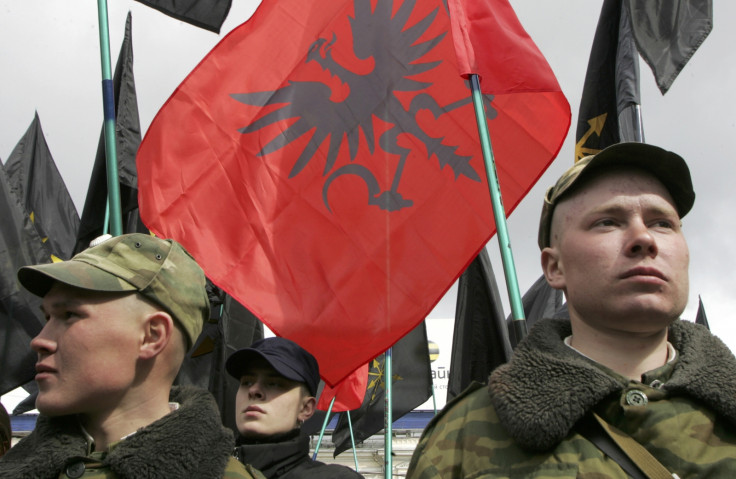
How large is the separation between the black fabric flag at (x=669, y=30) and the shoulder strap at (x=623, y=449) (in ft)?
9.67

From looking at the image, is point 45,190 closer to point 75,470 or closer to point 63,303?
point 63,303

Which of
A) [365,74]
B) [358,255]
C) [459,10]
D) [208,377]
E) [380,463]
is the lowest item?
[380,463]

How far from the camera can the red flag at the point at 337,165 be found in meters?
4.12

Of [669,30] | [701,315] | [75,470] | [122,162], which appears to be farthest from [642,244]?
[701,315]

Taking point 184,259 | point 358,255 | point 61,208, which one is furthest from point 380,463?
point 184,259

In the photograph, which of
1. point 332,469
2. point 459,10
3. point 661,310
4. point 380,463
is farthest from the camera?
point 380,463

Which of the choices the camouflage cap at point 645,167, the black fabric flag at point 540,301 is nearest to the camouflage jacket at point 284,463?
the camouflage cap at point 645,167

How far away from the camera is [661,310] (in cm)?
155

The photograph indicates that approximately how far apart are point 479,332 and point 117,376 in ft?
11.7

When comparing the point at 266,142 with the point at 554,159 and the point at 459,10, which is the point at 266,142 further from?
the point at 554,159

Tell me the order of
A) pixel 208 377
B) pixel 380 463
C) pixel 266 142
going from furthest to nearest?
pixel 380 463 → pixel 208 377 → pixel 266 142

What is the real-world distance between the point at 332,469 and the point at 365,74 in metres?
2.64

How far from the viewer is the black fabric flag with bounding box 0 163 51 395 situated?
4.34m

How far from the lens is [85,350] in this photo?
1.73m
